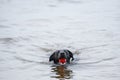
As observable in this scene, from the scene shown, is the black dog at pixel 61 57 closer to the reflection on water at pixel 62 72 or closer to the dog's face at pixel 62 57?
the dog's face at pixel 62 57

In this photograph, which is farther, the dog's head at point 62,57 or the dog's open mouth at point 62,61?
the dog's open mouth at point 62,61

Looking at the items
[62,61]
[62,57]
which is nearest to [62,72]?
[62,61]

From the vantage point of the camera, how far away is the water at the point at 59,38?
11672mm

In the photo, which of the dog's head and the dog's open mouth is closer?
the dog's head

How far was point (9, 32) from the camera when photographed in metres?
16.1

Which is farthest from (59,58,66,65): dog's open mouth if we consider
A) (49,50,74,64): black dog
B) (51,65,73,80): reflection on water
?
(51,65,73,80): reflection on water

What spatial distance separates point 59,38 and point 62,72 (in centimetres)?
388

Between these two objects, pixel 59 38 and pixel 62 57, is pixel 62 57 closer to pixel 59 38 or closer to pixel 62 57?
pixel 62 57

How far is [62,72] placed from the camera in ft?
38.4

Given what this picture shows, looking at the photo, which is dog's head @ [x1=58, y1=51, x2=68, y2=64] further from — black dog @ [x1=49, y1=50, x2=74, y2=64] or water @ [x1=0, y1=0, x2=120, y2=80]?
water @ [x1=0, y1=0, x2=120, y2=80]

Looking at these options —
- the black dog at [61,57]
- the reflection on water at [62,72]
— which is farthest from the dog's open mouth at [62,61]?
the reflection on water at [62,72]

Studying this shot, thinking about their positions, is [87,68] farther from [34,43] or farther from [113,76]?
[34,43]

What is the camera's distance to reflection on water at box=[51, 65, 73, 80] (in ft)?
36.9

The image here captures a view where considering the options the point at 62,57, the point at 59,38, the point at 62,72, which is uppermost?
the point at 59,38
